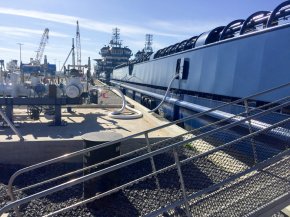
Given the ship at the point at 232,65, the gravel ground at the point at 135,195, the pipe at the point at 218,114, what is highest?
the ship at the point at 232,65

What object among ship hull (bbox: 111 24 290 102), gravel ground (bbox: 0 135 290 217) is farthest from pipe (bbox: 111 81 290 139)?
gravel ground (bbox: 0 135 290 217)

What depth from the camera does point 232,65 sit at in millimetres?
8344

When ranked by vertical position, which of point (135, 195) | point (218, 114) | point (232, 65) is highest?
point (232, 65)

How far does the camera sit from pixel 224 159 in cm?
475

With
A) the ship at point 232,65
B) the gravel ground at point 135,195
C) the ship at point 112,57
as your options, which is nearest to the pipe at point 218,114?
the ship at point 232,65

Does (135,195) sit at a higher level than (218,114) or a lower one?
lower

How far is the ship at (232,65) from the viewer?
6.54 meters

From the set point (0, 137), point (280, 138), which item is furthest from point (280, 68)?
point (0, 137)

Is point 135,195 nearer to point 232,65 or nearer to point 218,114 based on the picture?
point 218,114

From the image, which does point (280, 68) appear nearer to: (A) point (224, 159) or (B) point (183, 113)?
(A) point (224, 159)

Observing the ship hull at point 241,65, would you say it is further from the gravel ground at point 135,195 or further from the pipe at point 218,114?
the gravel ground at point 135,195

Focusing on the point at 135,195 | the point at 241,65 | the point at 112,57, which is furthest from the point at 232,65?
the point at 112,57

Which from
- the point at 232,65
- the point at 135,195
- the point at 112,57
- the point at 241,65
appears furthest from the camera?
the point at 112,57

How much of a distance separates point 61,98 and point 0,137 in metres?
2.14
